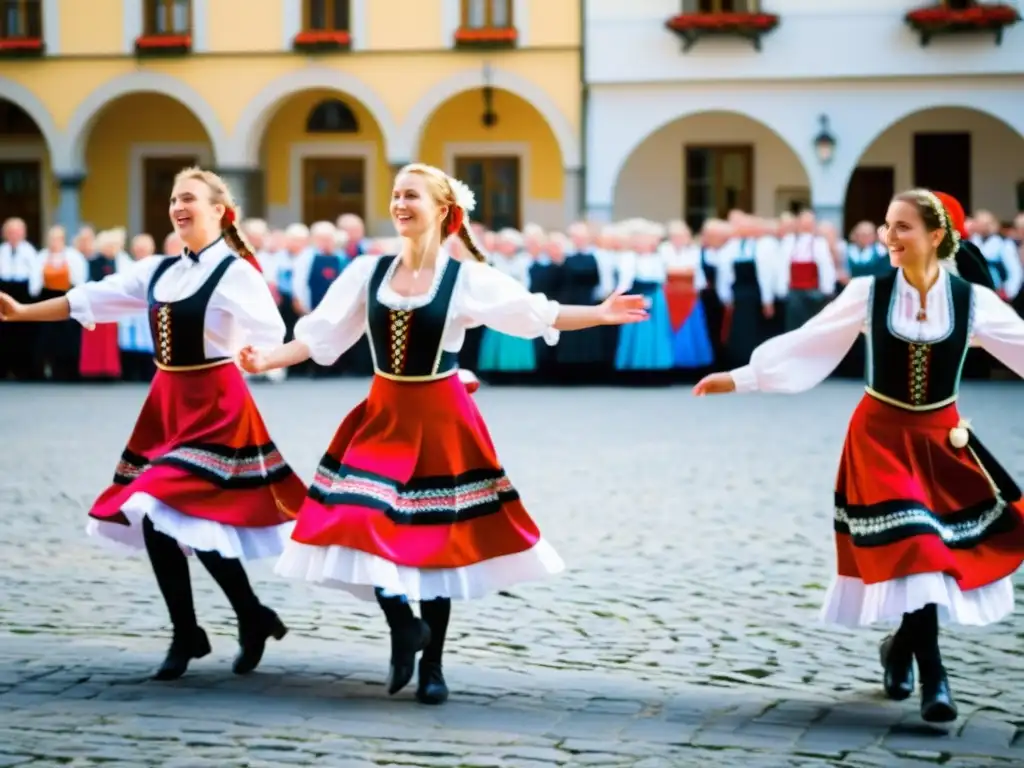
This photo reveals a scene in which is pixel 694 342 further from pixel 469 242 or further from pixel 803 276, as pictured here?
pixel 469 242

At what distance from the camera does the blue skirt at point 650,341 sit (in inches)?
790

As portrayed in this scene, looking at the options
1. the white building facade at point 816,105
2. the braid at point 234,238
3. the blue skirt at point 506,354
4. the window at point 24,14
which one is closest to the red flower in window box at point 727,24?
the white building facade at point 816,105

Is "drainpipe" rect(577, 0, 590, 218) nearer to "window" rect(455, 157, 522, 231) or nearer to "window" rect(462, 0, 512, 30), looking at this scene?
"window" rect(462, 0, 512, 30)

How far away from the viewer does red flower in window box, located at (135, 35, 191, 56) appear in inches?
1093

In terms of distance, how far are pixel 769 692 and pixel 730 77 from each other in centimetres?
2097

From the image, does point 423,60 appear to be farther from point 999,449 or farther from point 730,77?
point 999,449

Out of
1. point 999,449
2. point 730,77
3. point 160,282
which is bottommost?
point 999,449

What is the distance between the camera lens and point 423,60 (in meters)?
27.2

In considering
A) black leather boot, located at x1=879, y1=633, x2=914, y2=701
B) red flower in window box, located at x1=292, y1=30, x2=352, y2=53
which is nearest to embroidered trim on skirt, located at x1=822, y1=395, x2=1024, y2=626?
black leather boot, located at x1=879, y1=633, x2=914, y2=701

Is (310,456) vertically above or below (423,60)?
below

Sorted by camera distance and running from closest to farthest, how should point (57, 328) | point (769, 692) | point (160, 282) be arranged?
point (769, 692)
point (160, 282)
point (57, 328)

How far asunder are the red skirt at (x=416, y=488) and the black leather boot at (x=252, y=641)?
1.77 feet

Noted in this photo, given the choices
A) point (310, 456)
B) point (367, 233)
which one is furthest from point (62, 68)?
point (310, 456)

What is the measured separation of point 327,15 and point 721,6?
5809mm
